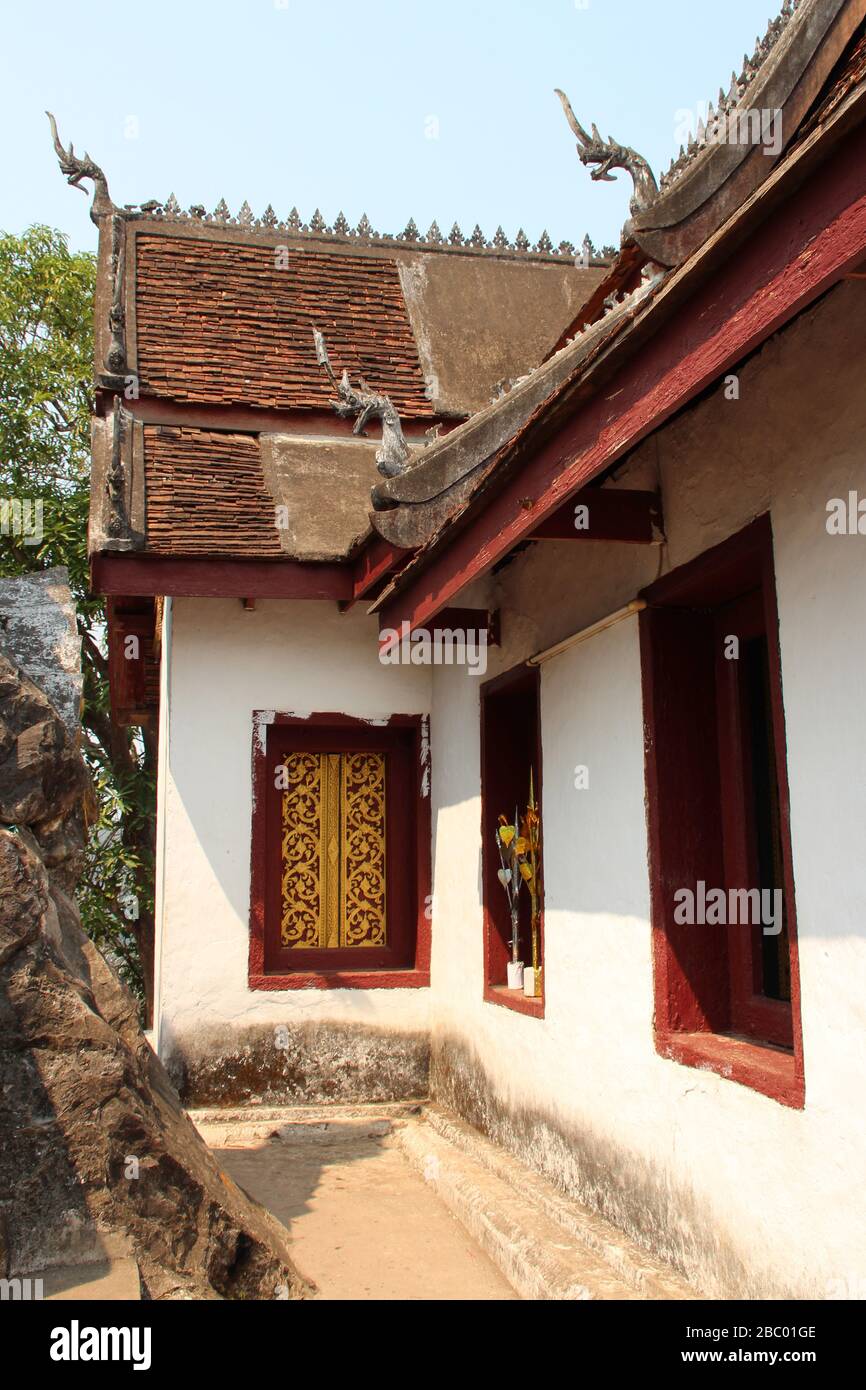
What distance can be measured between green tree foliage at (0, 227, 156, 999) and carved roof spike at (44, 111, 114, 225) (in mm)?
6212

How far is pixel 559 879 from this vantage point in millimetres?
5645

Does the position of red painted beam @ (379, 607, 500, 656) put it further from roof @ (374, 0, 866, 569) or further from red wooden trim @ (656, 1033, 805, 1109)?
red wooden trim @ (656, 1033, 805, 1109)

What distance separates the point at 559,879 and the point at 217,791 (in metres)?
2.81

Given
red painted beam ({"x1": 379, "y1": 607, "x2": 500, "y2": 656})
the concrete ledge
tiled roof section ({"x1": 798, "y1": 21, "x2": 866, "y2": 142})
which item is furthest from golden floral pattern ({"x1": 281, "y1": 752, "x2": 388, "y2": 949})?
tiled roof section ({"x1": 798, "y1": 21, "x2": 866, "y2": 142})

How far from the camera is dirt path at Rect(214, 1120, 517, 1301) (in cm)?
482

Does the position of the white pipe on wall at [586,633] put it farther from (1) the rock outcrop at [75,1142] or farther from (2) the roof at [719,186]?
(1) the rock outcrop at [75,1142]

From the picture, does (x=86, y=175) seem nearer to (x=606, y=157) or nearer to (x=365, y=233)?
(x=365, y=233)

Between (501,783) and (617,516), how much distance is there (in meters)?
2.61

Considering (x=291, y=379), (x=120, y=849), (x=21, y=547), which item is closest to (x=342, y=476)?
(x=291, y=379)

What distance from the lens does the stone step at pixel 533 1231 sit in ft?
13.8

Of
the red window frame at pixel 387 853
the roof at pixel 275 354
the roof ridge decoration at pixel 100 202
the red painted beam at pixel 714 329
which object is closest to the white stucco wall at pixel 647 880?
the red painted beam at pixel 714 329

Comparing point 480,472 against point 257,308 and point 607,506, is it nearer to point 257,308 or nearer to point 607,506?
point 607,506
